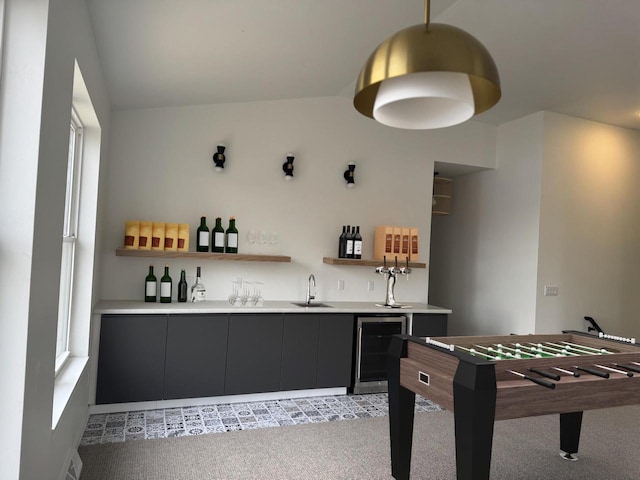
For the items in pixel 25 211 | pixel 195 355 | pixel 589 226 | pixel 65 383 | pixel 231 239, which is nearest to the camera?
pixel 25 211

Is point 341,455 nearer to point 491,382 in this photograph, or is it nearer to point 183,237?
point 491,382

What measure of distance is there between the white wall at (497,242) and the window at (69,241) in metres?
4.29

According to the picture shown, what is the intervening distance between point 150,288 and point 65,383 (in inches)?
58.7

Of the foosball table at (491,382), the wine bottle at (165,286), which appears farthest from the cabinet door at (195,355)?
the foosball table at (491,382)

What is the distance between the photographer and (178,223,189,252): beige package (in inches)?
160

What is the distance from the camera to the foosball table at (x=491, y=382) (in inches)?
81.6

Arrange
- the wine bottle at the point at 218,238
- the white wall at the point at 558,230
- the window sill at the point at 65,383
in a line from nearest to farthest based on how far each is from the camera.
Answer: the window sill at the point at 65,383 → the wine bottle at the point at 218,238 → the white wall at the point at 558,230

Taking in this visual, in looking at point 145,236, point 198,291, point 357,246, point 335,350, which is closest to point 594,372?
point 335,350

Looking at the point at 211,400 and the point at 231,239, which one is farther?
the point at 231,239

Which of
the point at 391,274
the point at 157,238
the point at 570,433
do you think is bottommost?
the point at 570,433

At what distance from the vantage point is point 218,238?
14.0ft

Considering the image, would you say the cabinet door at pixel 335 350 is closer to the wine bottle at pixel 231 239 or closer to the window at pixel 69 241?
the wine bottle at pixel 231 239

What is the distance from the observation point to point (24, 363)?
145 cm

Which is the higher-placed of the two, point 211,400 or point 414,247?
point 414,247
